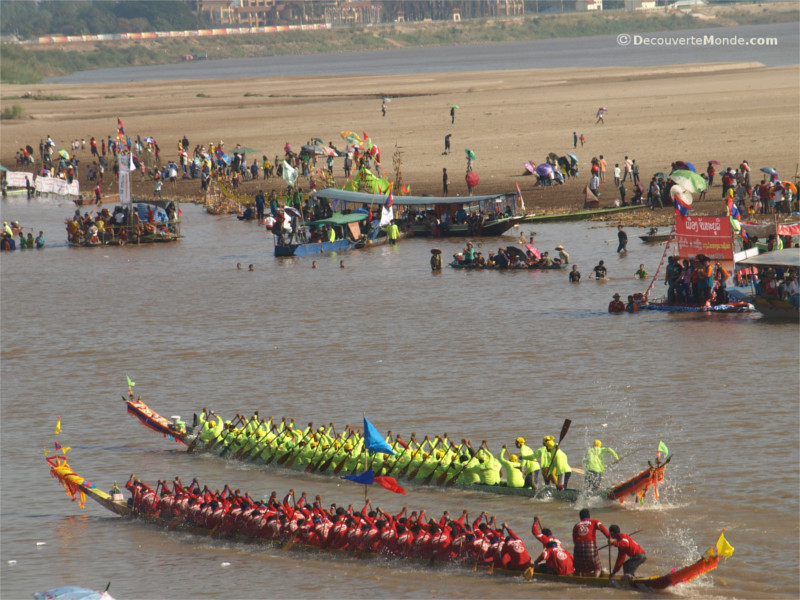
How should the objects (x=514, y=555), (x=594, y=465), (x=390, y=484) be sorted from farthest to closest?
1. (x=594, y=465)
2. (x=390, y=484)
3. (x=514, y=555)

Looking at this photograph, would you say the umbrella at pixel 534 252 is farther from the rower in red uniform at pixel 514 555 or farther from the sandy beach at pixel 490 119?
the rower in red uniform at pixel 514 555

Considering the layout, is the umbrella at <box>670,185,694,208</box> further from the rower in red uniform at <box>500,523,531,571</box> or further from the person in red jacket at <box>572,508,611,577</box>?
the person in red jacket at <box>572,508,611,577</box>

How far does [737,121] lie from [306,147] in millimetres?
27389

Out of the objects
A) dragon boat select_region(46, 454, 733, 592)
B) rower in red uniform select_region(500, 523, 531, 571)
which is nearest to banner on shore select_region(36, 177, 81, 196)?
dragon boat select_region(46, 454, 733, 592)

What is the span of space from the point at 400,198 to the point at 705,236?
19.2 meters

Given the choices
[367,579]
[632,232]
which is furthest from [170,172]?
[367,579]

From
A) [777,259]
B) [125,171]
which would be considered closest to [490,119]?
[125,171]

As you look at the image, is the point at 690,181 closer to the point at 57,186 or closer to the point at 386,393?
the point at 386,393

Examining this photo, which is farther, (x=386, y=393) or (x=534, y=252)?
(x=534, y=252)

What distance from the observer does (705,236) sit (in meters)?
35.0

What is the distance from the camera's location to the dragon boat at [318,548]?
52.6ft

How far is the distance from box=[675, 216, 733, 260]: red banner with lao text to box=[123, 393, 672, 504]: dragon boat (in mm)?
14467

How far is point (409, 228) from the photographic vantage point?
52219 mm

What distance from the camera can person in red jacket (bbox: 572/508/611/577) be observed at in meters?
16.6
